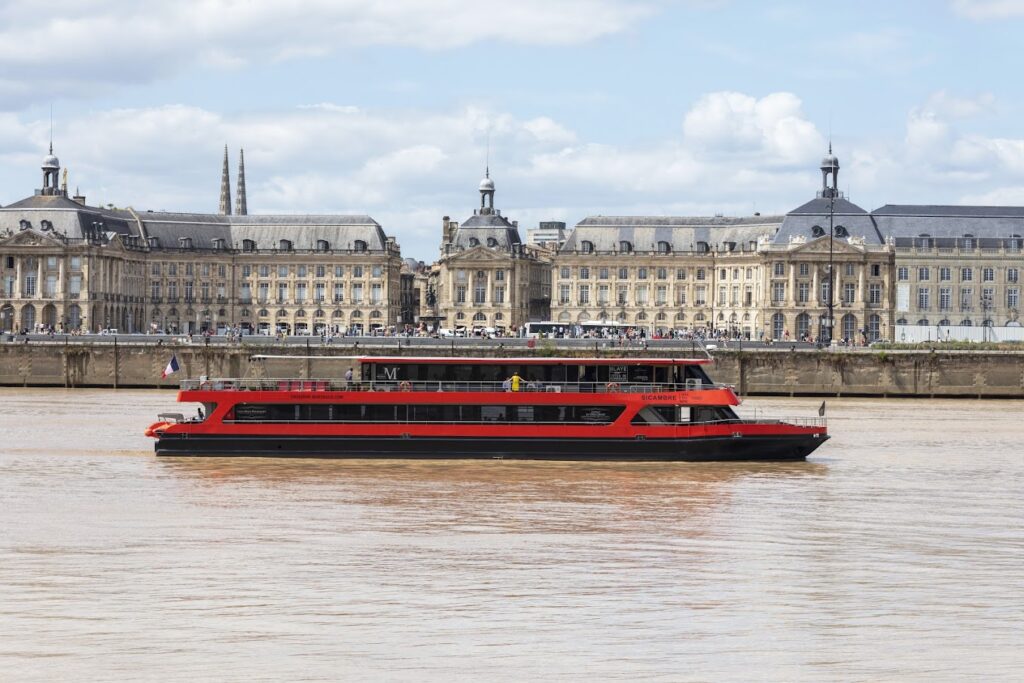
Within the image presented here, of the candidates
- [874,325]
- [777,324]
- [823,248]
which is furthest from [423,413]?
[874,325]

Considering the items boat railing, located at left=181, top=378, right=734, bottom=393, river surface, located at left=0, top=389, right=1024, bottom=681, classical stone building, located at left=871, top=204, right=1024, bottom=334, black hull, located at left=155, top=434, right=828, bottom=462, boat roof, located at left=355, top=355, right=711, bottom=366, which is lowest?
river surface, located at left=0, top=389, right=1024, bottom=681

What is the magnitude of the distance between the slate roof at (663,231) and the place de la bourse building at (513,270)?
147mm

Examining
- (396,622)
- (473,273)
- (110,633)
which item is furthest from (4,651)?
(473,273)

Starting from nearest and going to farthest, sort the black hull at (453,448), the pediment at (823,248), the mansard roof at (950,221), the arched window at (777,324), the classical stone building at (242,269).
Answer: the black hull at (453,448)
the pediment at (823,248)
the arched window at (777,324)
the mansard roof at (950,221)
the classical stone building at (242,269)

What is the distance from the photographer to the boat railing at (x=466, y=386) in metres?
56.8

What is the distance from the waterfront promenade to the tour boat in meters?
44.9

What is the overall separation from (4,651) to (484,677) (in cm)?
678

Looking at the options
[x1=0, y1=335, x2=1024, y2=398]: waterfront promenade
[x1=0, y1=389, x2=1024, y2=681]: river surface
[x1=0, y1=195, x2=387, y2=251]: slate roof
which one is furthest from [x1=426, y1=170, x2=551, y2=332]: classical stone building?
[x1=0, y1=389, x2=1024, y2=681]: river surface

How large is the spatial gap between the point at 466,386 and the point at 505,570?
24310mm

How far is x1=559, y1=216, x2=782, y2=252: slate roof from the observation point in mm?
157750

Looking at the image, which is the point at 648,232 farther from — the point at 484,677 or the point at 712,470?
the point at 484,677

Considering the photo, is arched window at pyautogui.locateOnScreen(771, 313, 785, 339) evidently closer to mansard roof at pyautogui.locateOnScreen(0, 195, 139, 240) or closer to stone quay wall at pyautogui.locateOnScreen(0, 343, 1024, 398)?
stone quay wall at pyautogui.locateOnScreen(0, 343, 1024, 398)

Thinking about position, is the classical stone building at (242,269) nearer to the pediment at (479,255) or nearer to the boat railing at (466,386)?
the pediment at (479,255)

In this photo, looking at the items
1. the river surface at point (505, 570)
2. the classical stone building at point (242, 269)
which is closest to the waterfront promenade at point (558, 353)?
the classical stone building at point (242, 269)
